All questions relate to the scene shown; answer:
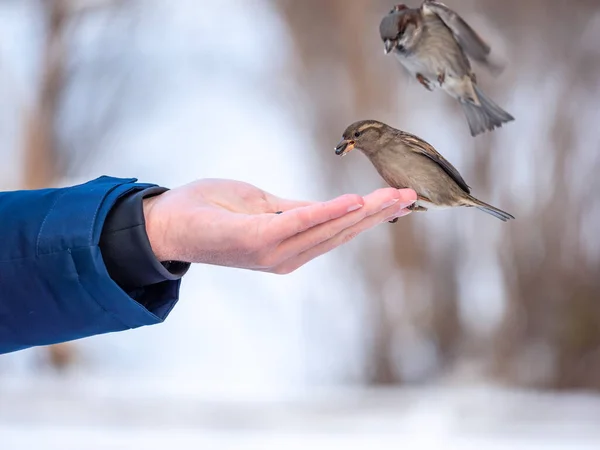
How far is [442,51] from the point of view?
90 centimetres

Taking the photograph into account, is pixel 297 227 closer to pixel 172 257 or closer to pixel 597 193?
pixel 172 257

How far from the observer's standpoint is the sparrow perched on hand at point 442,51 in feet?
2.88

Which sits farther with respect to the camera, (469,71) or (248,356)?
(248,356)

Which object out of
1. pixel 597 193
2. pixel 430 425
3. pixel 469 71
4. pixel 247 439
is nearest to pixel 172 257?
pixel 469 71

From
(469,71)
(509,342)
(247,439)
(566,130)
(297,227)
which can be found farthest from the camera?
(509,342)

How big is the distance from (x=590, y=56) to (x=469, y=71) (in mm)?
1392

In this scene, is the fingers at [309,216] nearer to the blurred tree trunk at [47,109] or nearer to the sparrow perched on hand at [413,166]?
the sparrow perched on hand at [413,166]

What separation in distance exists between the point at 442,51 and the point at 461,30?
0.05 metres

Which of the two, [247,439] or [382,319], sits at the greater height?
[382,319]

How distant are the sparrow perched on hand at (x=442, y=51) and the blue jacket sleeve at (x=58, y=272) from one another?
0.40 meters

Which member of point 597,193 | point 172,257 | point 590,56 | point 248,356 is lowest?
point 248,356

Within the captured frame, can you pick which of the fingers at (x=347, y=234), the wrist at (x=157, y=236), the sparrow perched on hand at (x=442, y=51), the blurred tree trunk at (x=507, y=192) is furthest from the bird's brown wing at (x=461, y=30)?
the blurred tree trunk at (x=507, y=192)

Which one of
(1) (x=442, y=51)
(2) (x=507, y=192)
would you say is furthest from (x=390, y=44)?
(2) (x=507, y=192)

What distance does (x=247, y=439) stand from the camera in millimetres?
1885
